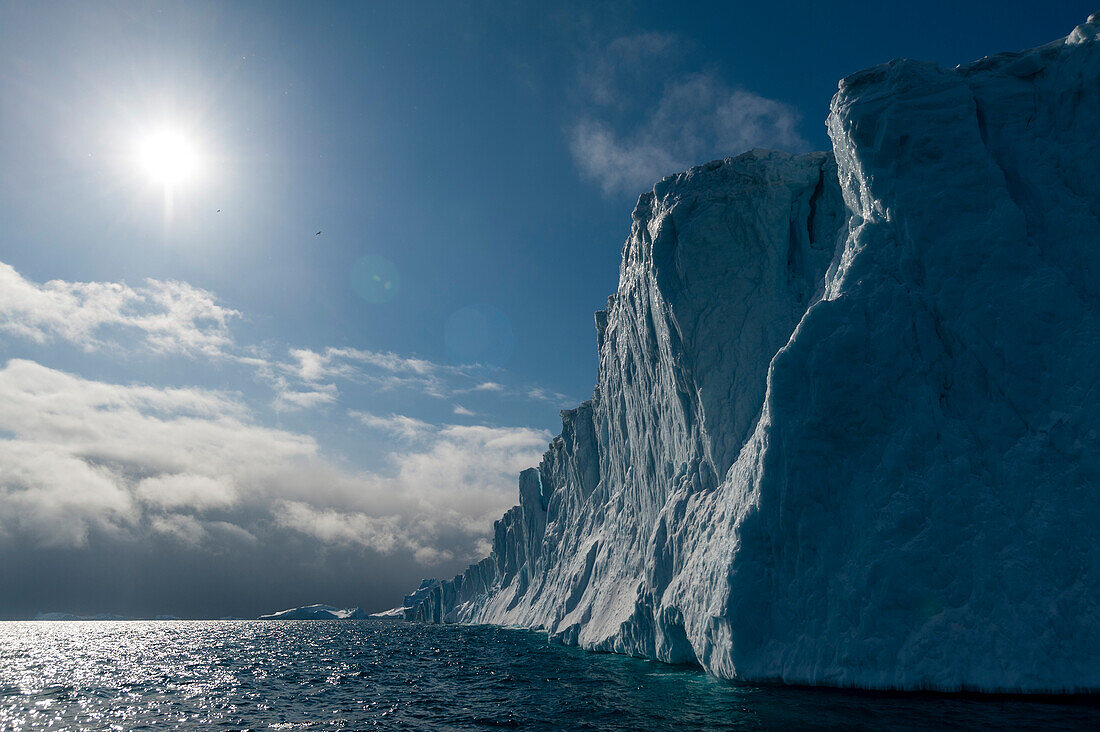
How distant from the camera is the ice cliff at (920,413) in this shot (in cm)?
1480

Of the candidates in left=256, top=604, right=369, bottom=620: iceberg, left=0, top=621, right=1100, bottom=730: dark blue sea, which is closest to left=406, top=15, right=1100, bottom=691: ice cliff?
left=0, top=621, right=1100, bottom=730: dark blue sea

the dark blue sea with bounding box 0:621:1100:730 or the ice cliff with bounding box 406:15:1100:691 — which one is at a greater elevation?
the ice cliff with bounding box 406:15:1100:691

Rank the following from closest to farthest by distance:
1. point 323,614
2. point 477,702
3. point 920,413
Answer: point 920,413
point 477,702
point 323,614

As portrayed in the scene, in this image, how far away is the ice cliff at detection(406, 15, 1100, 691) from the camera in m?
14.8

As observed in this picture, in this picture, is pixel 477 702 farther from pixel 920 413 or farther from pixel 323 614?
pixel 323 614

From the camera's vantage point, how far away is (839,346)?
17953 mm

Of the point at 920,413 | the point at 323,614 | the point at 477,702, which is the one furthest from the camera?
the point at 323,614

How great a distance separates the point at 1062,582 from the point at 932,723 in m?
6.14

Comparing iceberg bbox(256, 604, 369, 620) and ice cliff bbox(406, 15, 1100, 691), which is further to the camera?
iceberg bbox(256, 604, 369, 620)

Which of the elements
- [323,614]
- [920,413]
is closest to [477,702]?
[920,413]

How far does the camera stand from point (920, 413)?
56.1 ft

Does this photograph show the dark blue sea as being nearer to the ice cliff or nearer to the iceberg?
the ice cliff

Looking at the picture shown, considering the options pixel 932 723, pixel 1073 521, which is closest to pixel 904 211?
pixel 1073 521

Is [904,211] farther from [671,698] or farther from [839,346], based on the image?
[671,698]
